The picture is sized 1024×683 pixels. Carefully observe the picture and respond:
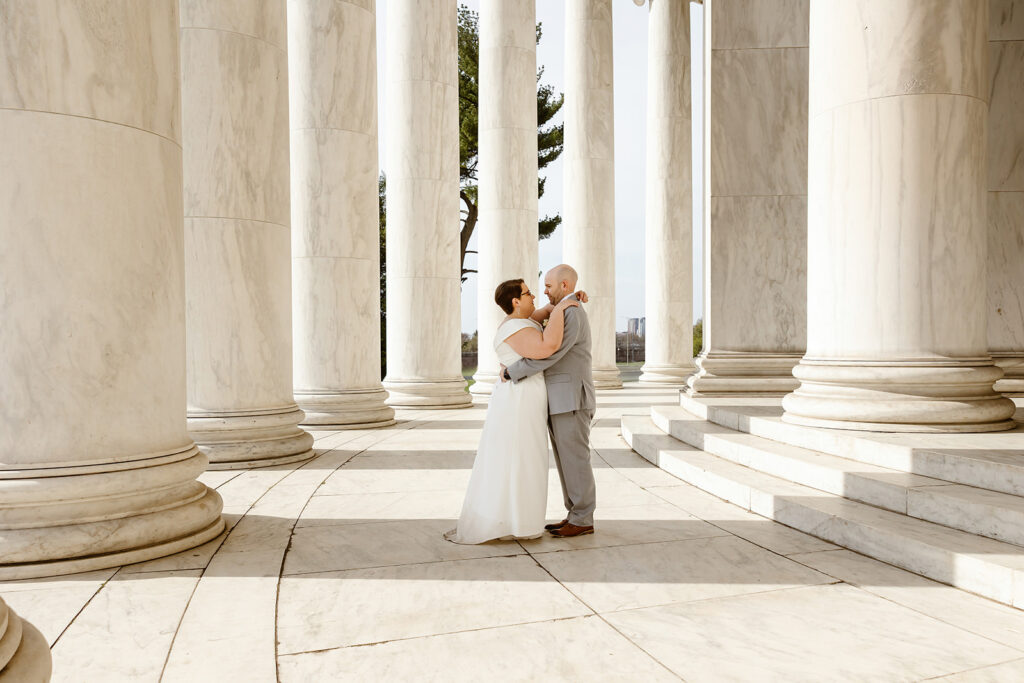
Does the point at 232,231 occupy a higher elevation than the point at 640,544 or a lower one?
higher

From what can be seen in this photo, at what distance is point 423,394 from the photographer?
15975 cm

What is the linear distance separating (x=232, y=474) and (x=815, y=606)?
6241cm

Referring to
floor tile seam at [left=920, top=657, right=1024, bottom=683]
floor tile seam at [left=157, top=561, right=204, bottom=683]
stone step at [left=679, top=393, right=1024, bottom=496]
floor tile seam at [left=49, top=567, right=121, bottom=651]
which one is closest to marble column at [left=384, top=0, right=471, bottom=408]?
stone step at [left=679, top=393, right=1024, bottom=496]

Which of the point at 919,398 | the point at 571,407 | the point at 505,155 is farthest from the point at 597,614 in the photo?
the point at 505,155

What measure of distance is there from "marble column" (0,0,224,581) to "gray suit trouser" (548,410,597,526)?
2724cm

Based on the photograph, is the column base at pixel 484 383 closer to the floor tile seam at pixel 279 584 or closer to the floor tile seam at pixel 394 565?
the floor tile seam at pixel 279 584

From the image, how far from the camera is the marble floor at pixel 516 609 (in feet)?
116

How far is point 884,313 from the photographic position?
6988 cm

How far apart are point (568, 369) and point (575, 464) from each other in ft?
23.3

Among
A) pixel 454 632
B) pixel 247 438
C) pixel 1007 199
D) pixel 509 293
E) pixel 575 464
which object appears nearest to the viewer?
pixel 454 632

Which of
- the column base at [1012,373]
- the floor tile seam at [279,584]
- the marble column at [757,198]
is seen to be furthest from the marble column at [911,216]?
the floor tile seam at [279,584]

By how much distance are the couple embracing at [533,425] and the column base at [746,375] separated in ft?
184

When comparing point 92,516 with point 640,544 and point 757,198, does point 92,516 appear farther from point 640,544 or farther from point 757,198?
point 757,198

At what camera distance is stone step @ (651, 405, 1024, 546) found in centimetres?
4841
